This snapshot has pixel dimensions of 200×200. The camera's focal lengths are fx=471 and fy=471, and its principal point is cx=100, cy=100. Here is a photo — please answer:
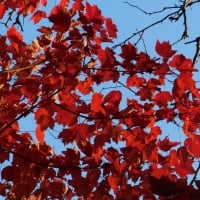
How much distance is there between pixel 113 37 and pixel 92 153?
2.90 feet

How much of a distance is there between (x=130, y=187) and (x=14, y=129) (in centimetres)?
101

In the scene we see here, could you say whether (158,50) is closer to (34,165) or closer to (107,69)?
(107,69)

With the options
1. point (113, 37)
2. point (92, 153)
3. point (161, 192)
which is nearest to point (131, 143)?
point (92, 153)

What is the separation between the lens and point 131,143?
358 cm

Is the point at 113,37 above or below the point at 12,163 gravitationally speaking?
above

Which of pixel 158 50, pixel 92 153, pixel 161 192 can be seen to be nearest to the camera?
pixel 161 192

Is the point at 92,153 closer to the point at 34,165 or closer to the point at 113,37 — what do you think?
the point at 34,165

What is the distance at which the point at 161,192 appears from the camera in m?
1.66

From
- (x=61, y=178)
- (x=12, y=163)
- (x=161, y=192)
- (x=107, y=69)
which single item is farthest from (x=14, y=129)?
(x=161, y=192)

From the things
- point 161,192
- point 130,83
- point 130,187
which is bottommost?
point 161,192

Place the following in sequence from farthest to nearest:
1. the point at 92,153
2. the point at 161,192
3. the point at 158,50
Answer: the point at 92,153
the point at 158,50
the point at 161,192

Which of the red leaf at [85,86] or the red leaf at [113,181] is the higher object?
the red leaf at [85,86]

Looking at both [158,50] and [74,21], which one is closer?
[158,50]

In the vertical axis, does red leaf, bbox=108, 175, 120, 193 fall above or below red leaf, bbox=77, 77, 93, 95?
below
